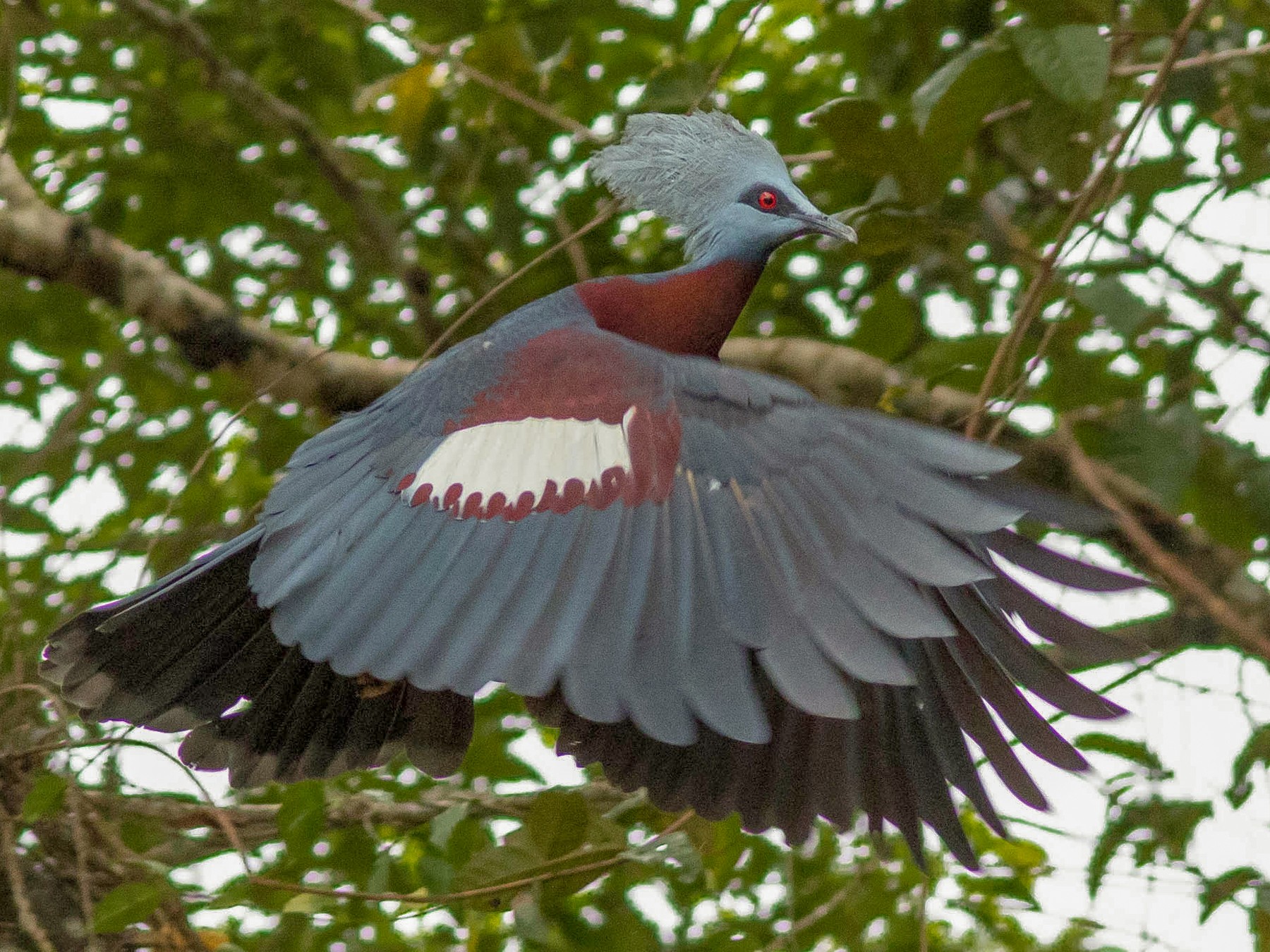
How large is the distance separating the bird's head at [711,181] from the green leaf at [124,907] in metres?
1.23

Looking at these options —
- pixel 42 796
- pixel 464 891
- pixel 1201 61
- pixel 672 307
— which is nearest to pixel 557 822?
pixel 464 891

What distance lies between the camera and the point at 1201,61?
7.70 feet

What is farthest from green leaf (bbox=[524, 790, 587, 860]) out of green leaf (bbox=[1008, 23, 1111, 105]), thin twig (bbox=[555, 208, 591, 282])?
thin twig (bbox=[555, 208, 591, 282])

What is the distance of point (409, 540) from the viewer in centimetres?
184

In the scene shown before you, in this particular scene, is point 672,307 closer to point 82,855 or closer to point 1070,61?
point 1070,61

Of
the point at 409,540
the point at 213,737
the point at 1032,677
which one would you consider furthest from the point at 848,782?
the point at 213,737

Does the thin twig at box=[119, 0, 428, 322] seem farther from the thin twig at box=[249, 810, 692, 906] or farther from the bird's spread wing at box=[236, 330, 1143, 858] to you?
the thin twig at box=[249, 810, 692, 906]

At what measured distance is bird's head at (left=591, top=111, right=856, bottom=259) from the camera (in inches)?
90.0

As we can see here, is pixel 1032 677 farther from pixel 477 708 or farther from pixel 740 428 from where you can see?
pixel 477 708

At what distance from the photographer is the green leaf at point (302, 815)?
6.84 ft

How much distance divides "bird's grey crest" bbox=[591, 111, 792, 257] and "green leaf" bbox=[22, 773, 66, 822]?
1.22 m

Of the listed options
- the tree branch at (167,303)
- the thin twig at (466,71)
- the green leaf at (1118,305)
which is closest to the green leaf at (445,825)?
the tree branch at (167,303)

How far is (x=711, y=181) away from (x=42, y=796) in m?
1.34

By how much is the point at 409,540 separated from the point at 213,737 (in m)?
0.55
